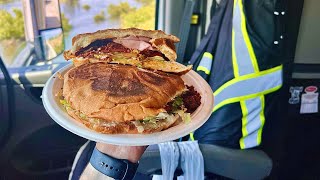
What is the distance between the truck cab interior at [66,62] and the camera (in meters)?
2.00

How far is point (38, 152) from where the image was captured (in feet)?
7.15

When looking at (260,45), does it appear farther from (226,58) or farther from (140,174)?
(140,174)

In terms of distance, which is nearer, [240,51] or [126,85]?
[126,85]

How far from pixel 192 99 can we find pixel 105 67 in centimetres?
23

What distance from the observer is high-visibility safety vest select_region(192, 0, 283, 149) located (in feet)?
6.13

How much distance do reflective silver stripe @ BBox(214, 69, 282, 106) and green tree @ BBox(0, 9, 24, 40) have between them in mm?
942

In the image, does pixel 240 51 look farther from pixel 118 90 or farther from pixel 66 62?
pixel 118 90

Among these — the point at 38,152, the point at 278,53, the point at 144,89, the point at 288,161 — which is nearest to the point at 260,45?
the point at 278,53

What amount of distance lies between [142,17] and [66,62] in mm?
427

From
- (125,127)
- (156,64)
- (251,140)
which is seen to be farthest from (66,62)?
(125,127)

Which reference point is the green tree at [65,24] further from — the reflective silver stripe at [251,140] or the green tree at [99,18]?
the reflective silver stripe at [251,140]

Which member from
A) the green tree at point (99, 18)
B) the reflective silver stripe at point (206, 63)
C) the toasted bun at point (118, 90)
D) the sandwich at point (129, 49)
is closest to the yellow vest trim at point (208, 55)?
the reflective silver stripe at point (206, 63)

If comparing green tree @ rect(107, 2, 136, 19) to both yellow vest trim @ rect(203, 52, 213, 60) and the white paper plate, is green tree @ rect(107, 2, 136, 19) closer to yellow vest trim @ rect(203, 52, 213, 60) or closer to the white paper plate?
yellow vest trim @ rect(203, 52, 213, 60)

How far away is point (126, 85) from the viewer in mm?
1029
